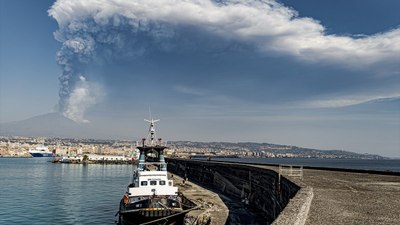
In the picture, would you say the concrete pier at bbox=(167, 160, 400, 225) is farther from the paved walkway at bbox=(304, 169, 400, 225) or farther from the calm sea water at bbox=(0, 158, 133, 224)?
the calm sea water at bbox=(0, 158, 133, 224)

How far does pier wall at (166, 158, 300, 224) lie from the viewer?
27506mm

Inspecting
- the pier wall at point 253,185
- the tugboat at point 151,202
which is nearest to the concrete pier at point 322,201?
the pier wall at point 253,185

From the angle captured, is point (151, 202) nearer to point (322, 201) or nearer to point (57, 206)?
point (322, 201)

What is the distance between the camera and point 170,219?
2948 cm

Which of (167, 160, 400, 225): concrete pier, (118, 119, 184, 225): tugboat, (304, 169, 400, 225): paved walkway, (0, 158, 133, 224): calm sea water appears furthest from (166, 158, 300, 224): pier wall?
(0, 158, 133, 224): calm sea water

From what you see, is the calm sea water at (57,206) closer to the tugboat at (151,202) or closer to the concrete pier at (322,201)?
the tugboat at (151,202)

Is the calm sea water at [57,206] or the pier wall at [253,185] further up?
the pier wall at [253,185]

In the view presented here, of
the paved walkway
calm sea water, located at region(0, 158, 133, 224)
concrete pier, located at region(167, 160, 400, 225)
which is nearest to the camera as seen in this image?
concrete pier, located at region(167, 160, 400, 225)

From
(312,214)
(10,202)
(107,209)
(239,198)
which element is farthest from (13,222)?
(312,214)

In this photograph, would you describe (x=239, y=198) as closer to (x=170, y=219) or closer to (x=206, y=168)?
(x=170, y=219)

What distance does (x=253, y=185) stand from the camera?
41.9 m

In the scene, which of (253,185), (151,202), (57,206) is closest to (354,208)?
(151,202)

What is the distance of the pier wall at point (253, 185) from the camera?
90.2 feet

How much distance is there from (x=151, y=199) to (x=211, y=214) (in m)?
5.92
